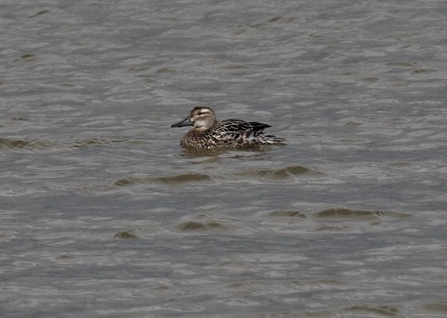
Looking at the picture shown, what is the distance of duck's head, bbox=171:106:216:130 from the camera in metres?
19.0

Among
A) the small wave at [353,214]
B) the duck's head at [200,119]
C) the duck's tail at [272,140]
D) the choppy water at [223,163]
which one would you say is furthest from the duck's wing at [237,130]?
the small wave at [353,214]

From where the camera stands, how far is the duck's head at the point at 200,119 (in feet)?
62.4

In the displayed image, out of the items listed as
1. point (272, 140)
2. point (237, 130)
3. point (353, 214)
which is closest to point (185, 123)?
point (237, 130)

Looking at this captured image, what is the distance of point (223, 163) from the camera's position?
57.0 ft

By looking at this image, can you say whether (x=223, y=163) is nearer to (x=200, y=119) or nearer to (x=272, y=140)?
(x=272, y=140)

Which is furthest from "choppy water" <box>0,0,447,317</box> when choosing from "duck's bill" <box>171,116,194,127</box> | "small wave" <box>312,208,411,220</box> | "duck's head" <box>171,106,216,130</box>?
"duck's head" <box>171,106,216,130</box>

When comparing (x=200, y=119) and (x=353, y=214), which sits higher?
(x=353, y=214)

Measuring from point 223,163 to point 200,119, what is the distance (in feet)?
6.11

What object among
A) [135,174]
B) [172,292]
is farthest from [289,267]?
[135,174]

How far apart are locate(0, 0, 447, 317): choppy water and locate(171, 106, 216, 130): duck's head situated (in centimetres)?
38

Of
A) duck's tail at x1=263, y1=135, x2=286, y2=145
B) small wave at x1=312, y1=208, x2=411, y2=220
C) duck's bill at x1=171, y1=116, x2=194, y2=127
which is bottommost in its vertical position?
duck's tail at x1=263, y1=135, x2=286, y2=145

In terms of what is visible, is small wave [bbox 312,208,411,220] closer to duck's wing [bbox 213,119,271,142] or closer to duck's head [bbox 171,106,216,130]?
duck's wing [bbox 213,119,271,142]

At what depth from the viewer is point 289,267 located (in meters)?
12.3

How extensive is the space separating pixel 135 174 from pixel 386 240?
4.17 metres
